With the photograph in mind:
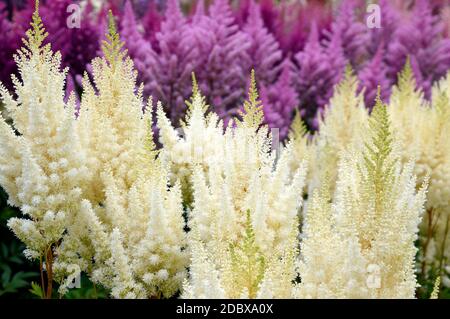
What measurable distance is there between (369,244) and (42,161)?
1.02m

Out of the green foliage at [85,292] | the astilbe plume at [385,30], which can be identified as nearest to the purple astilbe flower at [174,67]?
the green foliage at [85,292]

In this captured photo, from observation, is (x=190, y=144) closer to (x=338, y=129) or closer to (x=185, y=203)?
(x=185, y=203)

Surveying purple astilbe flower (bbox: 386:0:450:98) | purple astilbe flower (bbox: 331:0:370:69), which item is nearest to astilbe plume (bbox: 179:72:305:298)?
purple astilbe flower (bbox: 331:0:370:69)

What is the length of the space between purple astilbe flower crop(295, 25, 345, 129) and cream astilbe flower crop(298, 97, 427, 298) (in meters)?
2.66

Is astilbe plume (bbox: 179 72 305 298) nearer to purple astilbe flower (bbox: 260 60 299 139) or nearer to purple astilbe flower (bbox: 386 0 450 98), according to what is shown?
purple astilbe flower (bbox: 260 60 299 139)

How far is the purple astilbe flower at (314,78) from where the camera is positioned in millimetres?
4617

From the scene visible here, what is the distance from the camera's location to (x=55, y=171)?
2.18 m

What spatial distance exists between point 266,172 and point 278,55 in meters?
2.39

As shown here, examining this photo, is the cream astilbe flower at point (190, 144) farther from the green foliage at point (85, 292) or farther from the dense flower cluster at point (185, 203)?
the green foliage at point (85, 292)

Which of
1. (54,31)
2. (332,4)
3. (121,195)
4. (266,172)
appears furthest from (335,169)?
(332,4)

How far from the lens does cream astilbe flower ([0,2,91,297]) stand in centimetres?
214

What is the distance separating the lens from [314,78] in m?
4.67

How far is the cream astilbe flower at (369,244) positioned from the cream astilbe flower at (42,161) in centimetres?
Result: 78

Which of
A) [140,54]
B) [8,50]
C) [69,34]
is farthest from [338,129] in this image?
[8,50]
